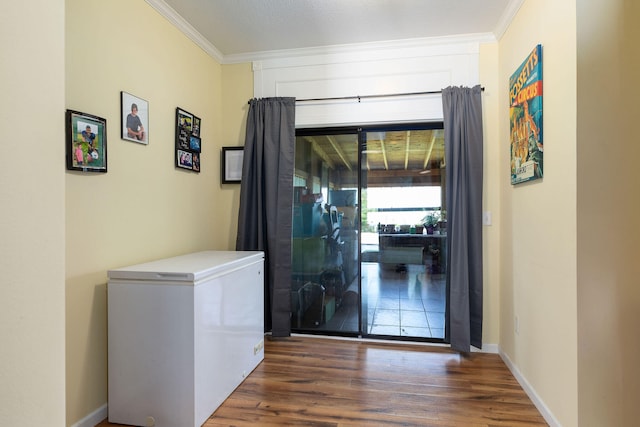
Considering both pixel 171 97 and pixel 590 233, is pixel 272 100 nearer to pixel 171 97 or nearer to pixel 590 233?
pixel 171 97

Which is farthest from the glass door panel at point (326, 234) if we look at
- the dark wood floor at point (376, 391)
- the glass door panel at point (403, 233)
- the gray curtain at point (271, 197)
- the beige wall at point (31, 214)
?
the beige wall at point (31, 214)

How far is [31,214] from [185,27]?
2.44 meters

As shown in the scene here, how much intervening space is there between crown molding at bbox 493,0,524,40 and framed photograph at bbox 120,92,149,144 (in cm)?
261

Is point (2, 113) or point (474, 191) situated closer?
point (2, 113)

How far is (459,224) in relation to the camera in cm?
262

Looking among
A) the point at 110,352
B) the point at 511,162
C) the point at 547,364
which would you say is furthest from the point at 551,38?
the point at 110,352

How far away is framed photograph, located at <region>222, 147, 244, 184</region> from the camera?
3.12 meters

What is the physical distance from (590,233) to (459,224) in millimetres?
1534

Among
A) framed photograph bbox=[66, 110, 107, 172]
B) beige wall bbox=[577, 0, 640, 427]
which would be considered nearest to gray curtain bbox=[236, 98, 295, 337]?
framed photograph bbox=[66, 110, 107, 172]

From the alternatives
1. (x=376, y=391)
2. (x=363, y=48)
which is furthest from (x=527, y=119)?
(x=376, y=391)

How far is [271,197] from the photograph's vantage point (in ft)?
9.62

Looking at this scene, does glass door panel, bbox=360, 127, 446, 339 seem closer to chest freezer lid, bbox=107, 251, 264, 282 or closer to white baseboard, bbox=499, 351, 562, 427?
white baseboard, bbox=499, 351, 562, 427

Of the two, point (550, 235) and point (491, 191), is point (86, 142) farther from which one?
point (491, 191)

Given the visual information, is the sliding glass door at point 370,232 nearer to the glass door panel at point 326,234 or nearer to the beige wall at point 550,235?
the glass door panel at point 326,234
